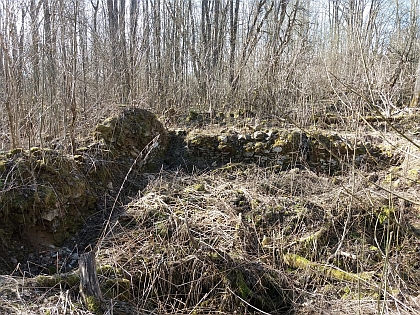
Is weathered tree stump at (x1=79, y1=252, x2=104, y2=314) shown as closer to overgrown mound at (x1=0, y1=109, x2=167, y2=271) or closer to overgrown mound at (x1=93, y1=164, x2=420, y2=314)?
overgrown mound at (x1=93, y1=164, x2=420, y2=314)

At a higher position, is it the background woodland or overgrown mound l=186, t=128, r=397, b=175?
the background woodland

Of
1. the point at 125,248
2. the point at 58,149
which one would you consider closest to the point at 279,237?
the point at 125,248

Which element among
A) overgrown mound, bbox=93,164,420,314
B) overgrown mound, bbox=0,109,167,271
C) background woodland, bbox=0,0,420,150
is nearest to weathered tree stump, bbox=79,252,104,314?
overgrown mound, bbox=93,164,420,314

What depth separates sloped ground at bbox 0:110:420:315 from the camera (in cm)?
262

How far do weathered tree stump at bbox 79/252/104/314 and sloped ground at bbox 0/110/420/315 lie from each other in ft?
0.21

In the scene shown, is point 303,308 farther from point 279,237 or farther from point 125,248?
point 125,248

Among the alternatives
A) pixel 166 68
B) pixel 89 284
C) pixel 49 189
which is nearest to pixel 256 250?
pixel 89 284

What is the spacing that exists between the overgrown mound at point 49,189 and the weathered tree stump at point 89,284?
0.83 m

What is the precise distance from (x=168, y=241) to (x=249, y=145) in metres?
2.78

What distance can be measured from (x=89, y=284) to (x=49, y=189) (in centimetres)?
153

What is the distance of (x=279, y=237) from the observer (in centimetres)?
362

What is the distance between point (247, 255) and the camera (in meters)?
3.35

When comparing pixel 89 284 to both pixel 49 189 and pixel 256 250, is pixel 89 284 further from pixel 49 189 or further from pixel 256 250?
pixel 256 250

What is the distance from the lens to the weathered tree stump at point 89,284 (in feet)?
7.48
